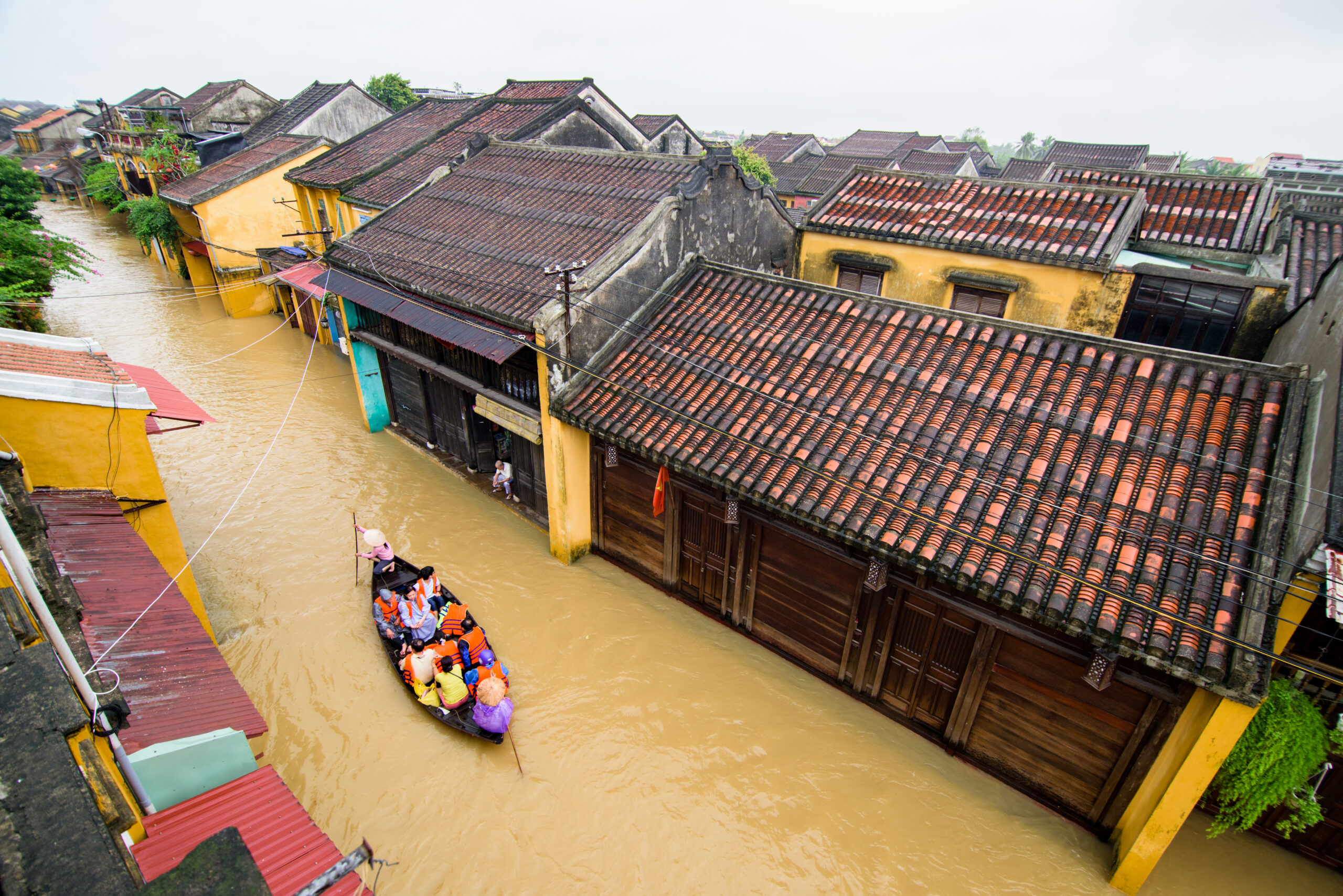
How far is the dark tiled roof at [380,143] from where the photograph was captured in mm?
19422

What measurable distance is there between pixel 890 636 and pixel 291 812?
22.7 ft

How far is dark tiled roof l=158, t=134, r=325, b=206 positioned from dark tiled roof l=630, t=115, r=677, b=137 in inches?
511

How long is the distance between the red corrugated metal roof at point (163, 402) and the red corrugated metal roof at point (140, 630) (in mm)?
1457

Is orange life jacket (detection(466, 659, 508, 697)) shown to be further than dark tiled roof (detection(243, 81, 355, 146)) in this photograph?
No

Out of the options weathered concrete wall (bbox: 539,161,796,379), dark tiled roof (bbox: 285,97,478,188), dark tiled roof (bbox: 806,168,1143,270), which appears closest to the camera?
weathered concrete wall (bbox: 539,161,796,379)

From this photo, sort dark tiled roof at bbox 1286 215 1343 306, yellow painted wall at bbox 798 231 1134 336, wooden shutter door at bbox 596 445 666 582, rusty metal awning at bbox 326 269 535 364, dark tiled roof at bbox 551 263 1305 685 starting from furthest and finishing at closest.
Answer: yellow painted wall at bbox 798 231 1134 336
wooden shutter door at bbox 596 445 666 582
dark tiled roof at bbox 1286 215 1343 306
rusty metal awning at bbox 326 269 535 364
dark tiled roof at bbox 551 263 1305 685

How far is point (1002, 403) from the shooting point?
7.64m

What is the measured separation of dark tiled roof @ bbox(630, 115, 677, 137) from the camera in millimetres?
25281

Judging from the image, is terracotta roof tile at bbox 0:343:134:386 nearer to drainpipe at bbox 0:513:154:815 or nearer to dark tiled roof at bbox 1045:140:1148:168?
drainpipe at bbox 0:513:154:815

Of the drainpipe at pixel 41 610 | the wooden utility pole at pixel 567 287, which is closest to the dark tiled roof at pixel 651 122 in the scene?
the wooden utility pole at pixel 567 287

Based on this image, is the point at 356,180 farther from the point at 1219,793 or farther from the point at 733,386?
the point at 1219,793

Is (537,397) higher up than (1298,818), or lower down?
higher up

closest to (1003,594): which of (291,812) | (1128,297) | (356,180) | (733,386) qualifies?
(733,386)

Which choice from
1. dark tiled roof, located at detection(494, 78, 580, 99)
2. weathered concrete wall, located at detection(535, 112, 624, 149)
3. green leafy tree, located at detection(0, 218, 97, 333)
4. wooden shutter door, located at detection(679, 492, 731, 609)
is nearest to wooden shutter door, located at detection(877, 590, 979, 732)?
wooden shutter door, located at detection(679, 492, 731, 609)
